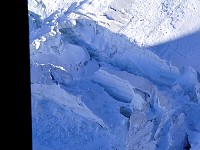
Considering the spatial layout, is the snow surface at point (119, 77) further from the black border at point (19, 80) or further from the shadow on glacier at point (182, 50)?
the black border at point (19, 80)

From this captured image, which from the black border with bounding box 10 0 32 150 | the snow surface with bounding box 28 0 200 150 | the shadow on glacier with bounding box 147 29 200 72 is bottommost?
the snow surface with bounding box 28 0 200 150

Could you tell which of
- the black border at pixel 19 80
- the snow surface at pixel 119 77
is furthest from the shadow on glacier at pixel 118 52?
the black border at pixel 19 80

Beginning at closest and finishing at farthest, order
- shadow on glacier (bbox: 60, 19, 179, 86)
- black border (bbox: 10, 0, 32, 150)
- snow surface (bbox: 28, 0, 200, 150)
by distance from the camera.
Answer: black border (bbox: 10, 0, 32, 150) < snow surface (bbox: 28, 0, 200, 150) < shadow on glacier (bbox: 60, 19, 179, 86)

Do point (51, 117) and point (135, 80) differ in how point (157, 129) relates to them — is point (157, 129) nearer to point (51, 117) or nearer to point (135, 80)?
point (135, 80)

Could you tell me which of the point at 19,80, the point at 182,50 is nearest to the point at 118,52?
the point at 182,50

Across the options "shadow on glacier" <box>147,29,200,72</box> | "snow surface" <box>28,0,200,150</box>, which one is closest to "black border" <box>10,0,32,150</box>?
"snow surface" <box>28,0,200,150</box>

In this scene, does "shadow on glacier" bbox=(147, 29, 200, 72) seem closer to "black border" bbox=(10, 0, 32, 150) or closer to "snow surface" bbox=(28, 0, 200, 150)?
"snow surface" bbox=(28, 0, 200, 150)

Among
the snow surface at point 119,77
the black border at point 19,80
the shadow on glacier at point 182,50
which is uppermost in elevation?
the black border at point 19,80
